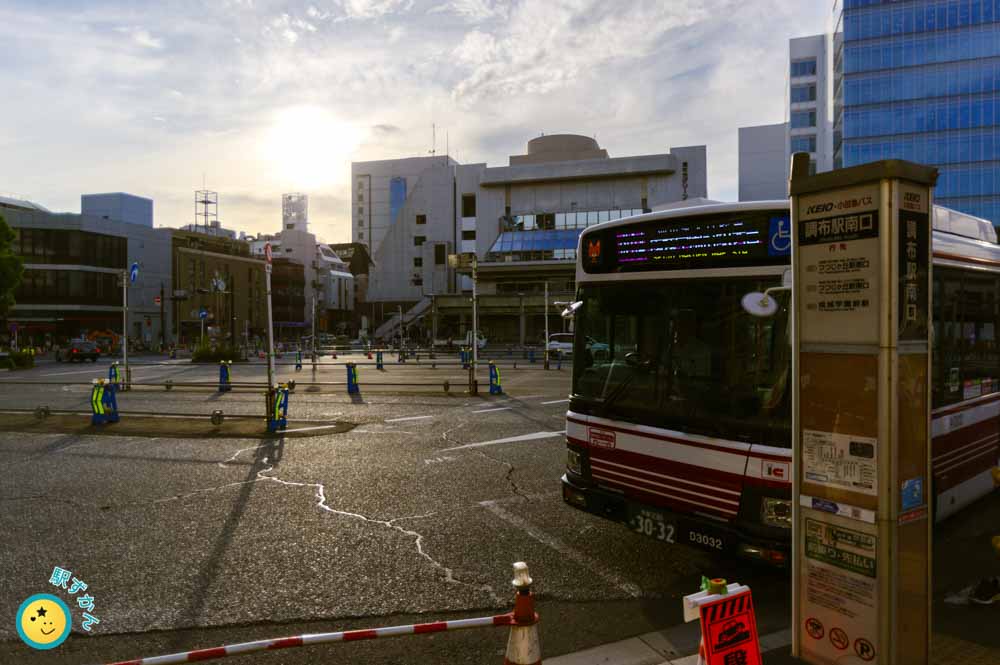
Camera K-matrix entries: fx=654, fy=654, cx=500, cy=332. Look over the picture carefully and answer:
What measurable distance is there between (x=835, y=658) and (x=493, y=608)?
2359mm

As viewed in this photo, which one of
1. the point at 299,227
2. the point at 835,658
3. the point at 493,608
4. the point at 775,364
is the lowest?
the point at 493,608

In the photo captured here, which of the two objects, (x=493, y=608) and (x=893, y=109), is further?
(x=893, y=109)

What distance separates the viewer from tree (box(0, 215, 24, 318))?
38938 millimetres

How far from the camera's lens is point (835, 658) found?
3.41m

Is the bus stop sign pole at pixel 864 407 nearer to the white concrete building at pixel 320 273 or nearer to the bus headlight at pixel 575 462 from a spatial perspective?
the bus headlight at pixel 575 462

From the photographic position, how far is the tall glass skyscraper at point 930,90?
215ft

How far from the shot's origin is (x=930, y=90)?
221 ft

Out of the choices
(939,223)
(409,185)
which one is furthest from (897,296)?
(409,185)

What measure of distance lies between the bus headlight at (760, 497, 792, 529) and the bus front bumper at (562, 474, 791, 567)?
12 cm

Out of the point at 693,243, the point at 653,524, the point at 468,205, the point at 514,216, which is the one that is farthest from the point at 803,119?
the point at 653,524

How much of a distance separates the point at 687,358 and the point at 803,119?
9719cm

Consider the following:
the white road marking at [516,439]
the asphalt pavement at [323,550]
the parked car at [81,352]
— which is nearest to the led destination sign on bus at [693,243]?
the asphalt pavement at [323,550]

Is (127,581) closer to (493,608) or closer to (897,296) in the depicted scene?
(493,608)

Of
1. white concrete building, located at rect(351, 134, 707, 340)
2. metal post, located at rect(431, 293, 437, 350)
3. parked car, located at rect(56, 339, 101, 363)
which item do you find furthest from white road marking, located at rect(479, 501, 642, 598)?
metal post, located at rect(431, 293, 437, 350)
